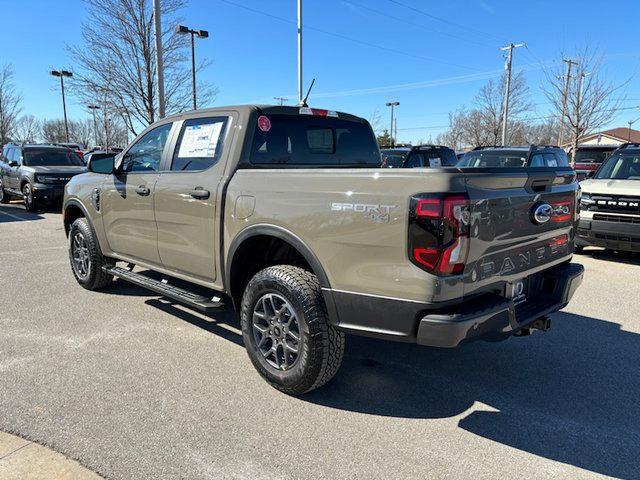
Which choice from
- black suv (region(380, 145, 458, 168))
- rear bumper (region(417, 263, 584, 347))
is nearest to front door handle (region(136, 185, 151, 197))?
rear bumper (region(417, 263, 584, 347))

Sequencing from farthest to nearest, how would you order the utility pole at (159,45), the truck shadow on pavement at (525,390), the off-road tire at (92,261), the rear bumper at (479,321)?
the utility pole at (159,45), the off-road tire at (92,261), the truck shadow on pavement at (525,390), the rear bumper at (479,321)

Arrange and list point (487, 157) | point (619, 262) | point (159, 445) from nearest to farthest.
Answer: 1. point (159, 445)
2. point (619, 262)
3. point (487, 157)

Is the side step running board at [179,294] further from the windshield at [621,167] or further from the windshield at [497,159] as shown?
the windshield at [497,159]

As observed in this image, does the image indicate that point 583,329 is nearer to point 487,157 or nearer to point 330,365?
point 330,365

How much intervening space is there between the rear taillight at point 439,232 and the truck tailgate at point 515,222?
77 mm

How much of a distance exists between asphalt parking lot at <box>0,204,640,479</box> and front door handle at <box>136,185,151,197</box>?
1.27m

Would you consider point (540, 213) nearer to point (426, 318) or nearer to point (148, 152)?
point (426, 318)

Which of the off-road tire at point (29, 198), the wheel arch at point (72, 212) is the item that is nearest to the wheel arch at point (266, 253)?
the wheel arch at point (72, 212)

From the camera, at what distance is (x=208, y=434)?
2.92 meters

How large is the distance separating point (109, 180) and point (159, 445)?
3267 mm

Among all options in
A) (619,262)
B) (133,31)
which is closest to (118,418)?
(619,262)

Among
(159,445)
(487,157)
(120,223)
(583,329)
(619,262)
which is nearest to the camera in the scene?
(159,445)

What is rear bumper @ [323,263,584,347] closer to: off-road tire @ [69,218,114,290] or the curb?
the curb

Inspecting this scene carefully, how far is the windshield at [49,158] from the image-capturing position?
14773mm
